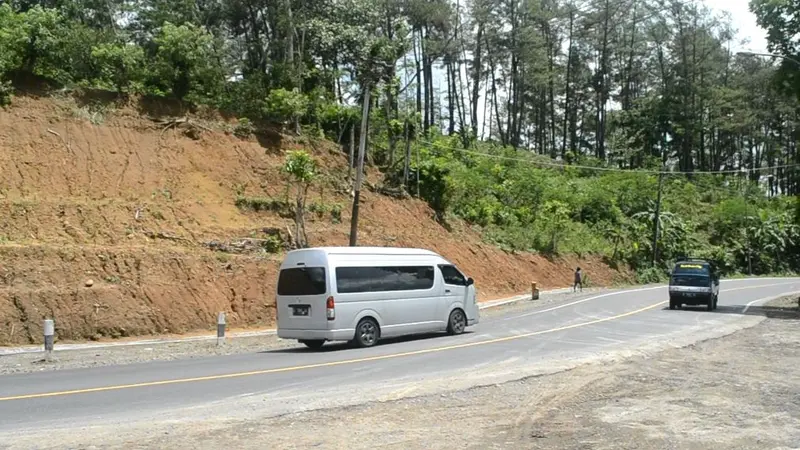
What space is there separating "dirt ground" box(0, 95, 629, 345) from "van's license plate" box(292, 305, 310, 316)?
7.24m

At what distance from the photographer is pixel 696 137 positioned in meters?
83.2

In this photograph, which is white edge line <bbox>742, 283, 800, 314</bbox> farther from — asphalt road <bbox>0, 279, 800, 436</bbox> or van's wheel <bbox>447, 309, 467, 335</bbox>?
van's wheel <bbox>447, 309, 467, 335</bbox>

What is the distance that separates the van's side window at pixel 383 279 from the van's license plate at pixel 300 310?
3.32 feet

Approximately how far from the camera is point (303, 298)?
734 inches

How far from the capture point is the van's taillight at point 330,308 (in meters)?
18.1

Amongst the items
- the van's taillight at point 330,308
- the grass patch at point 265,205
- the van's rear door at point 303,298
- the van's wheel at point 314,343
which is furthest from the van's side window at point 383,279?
the grass patch at point 265,205

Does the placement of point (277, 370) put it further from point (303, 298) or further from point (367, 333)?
point (367, 333)

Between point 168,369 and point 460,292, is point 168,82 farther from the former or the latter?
point 168,369

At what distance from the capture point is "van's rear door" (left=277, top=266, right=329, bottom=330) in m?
18.3

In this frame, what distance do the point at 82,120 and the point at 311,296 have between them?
61.3 ft

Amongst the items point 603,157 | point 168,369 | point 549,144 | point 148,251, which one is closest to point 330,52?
point 148,251

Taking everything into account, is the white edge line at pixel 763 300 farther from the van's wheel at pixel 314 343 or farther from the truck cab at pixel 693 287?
the van's wheel at pixel 314 343

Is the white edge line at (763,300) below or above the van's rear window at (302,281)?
below

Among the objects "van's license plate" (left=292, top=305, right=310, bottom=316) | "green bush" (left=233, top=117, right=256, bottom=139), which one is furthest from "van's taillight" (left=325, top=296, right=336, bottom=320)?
"green bush" (left=233, top=117, right=256, bottom=139)
